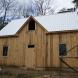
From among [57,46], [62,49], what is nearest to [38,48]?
[57,46]

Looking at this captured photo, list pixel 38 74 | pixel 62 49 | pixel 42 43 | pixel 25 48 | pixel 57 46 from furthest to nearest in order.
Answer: pixel 25 48
pixel 42 43
pixel 57 46
pixel 62 49
pixel 38 74

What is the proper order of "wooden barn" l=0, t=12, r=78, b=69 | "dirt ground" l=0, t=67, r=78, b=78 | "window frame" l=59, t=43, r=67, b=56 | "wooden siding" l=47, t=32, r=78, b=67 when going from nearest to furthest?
"dirt ground" l=0, t=67, r=78, b=78, "wooden siding" l=47, t=32, r=78, b=67, "wooden barn" l=0, t=12, r=78, b=69, "window frame" l=59, t=43, r=67, b=56

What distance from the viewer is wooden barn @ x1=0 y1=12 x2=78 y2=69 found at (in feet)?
95.2

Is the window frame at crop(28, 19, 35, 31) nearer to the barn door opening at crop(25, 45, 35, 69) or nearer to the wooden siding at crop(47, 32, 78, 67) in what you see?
the barn door opening at crop(25, 45, 35, 69)

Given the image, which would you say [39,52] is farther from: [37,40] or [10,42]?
[10,42]

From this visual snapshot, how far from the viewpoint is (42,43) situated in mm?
30922

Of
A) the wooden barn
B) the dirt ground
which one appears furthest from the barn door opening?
the dirt ground

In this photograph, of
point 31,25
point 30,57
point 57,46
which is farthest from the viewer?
point 31,25

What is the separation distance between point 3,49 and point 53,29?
7837 millimetres

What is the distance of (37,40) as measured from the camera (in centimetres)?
3147

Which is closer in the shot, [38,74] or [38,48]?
[38,74]

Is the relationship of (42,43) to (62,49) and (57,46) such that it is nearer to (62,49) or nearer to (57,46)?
(57,46)

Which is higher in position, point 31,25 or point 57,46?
point 31,25

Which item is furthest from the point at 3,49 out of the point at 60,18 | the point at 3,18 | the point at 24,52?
the point at 3,18
